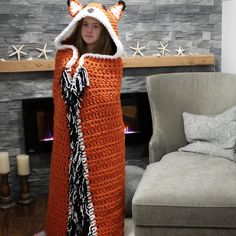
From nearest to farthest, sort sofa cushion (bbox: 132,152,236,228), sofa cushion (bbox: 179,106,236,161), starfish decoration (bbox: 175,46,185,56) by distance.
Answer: sofa cushion (bbox: 132,152,236,228)
sofa cushion (bbox: 179,106,236,161)
starfish decoration (bbox: 175,46,185,56)

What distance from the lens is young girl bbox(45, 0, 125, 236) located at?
1677 mm

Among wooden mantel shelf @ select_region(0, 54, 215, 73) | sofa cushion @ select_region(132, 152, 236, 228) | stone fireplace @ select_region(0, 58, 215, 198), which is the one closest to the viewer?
sofa cushion @ select_region(132, 152, 236, 228)

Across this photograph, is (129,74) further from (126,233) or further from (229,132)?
(126,233)

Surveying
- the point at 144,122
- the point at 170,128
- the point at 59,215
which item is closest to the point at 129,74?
the point at 144,122

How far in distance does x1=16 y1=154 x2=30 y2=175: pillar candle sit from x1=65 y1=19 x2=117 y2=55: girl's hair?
0.96 meters

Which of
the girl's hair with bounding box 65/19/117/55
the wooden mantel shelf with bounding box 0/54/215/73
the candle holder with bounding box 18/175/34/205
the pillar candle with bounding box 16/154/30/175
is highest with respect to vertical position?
the girl's hair with bounding box 65/19/117/55

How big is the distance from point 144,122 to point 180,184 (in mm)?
964

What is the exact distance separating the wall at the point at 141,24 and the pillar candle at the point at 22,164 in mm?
630

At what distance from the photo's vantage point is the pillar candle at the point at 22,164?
2.42m

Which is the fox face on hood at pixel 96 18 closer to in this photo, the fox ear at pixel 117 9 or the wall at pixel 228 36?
the fox ear at pixel 117 9

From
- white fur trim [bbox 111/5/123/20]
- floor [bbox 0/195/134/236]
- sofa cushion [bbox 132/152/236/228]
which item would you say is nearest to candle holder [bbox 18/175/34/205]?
floor [bbox 0/195/134/236]

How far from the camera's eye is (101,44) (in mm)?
1772

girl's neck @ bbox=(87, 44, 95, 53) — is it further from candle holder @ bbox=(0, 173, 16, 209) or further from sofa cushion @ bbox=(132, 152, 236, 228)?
candle holder @ bbox=(0, 173, 16, 209)

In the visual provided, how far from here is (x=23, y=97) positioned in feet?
8.09
